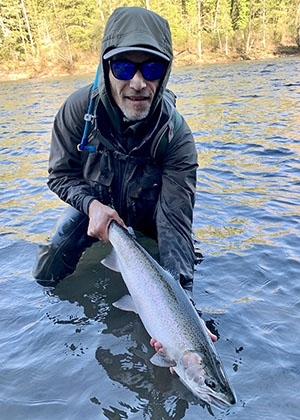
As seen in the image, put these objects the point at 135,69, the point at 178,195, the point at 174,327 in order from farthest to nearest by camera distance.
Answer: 1. the point at 178,195
2. the point at 135,69
3. the point at 174,327

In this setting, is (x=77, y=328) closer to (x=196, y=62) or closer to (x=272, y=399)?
(x=272, y=399)

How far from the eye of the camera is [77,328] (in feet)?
12.1

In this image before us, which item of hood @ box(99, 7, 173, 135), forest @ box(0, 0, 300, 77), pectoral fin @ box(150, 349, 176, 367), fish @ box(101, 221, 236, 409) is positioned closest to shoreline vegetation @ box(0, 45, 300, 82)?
forest @ box(0, 0, 300, 77)

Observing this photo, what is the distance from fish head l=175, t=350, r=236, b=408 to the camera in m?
2.41

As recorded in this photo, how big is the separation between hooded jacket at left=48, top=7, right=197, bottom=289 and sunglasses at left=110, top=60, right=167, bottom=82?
0.35 ft

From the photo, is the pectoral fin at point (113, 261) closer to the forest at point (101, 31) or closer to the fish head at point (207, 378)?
the fish head at point (207, 378)

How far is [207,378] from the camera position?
2.43 metres

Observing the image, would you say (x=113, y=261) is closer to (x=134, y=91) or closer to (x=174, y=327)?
(x=174, y=327)

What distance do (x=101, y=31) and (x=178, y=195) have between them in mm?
50199

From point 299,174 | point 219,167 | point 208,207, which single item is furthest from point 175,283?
point 219,167

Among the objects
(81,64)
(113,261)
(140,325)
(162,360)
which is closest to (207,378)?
(162,360)

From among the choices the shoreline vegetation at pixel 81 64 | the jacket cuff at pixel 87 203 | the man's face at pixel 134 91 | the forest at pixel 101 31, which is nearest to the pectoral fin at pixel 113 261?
the jacket cuff at pixel 87 203

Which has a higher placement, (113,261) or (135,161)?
(135,161)

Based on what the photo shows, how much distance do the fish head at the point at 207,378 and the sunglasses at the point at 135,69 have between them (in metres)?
1.96
